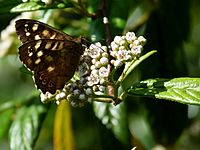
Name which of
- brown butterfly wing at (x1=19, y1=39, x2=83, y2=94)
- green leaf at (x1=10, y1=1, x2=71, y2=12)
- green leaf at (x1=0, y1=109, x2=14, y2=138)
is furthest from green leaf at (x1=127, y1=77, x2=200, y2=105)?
green leaf at (x1=0, y1=109, x2=14, y2=138)

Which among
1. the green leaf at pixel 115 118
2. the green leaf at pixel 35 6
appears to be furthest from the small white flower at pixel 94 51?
the green leaf at pixel 115 118

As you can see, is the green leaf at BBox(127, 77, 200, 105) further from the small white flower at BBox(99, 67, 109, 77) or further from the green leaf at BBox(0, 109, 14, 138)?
the green leaf at BBox(0, 109, 14, 138)

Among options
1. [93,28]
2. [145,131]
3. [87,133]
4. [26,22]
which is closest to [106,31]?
[93,28]

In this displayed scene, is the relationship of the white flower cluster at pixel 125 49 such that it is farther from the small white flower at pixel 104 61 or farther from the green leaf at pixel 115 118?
the green leaf at pixel 115 118

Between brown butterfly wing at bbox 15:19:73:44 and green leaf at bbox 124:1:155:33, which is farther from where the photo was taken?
Answer: green leaf at bbox 124:1:155:33

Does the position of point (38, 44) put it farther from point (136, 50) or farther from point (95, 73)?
point (136, 50)

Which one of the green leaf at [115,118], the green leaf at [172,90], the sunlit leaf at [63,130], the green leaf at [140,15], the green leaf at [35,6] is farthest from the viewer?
the green leaf at [140,15]

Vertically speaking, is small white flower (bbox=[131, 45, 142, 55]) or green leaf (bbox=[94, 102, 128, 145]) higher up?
small white flower (bbox=[131, 45, 142, 55])

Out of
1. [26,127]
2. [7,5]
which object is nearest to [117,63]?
[7,5]
